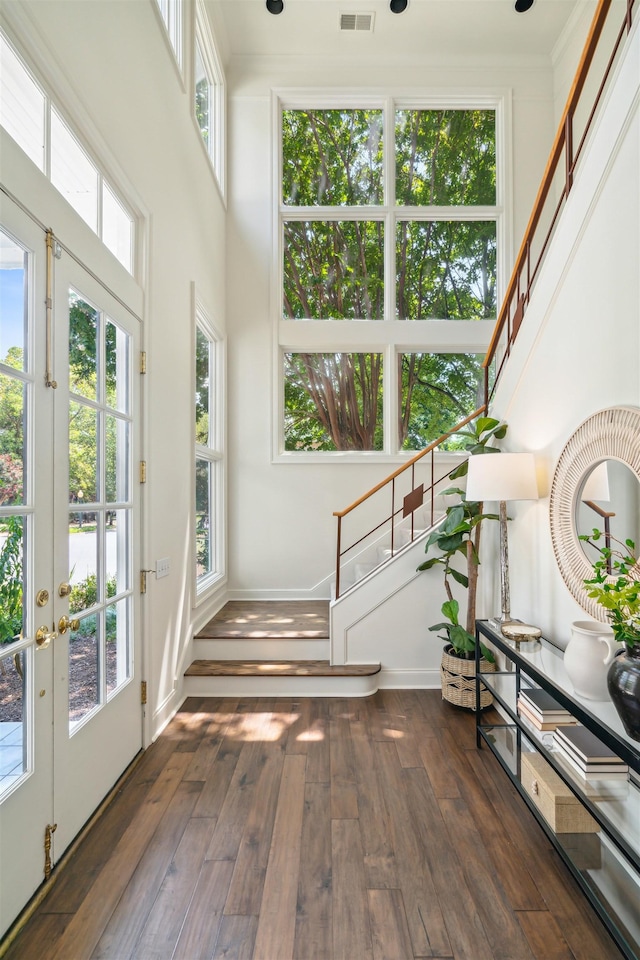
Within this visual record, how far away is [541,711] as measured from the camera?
1997 mm

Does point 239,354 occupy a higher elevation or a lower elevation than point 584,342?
higher

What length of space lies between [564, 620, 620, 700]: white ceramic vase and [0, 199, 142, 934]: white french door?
188 centimetres

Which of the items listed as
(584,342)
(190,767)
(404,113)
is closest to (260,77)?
(404,113)

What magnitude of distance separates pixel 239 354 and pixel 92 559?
307 centimetres

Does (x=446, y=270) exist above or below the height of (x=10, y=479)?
above

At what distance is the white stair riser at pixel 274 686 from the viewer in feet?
11.1

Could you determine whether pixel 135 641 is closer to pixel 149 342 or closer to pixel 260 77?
pixel 149 342

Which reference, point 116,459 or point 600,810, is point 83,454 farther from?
point 600,810

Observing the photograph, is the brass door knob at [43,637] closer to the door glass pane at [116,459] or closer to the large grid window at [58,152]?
the door glass pane at [116,459]

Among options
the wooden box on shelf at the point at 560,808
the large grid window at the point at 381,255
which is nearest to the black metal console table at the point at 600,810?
the wooden box on shelf at the point at 560,808

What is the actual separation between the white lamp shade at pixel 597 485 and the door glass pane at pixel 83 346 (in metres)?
2.19

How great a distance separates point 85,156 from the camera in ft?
6.94

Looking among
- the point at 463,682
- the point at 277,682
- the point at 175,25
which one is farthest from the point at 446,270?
the point at 277,682

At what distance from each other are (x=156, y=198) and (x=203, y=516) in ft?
7.87
